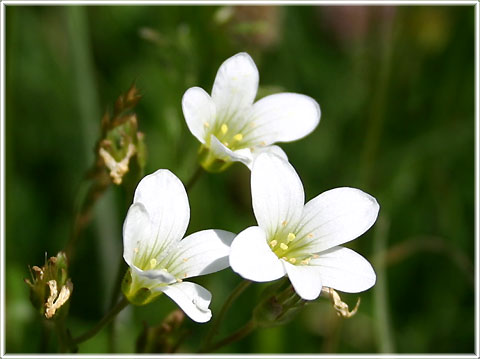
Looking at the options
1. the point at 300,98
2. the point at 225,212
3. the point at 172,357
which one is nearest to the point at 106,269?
the point at 225,212

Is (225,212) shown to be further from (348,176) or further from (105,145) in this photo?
(105,145)

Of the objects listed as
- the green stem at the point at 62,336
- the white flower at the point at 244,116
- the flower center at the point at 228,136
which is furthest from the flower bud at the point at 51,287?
Answer: the flower center at the point at 228,136

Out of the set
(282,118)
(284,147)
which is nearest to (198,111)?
(282,118)

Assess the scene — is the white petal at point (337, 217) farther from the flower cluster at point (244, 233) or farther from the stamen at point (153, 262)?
the stamen at point (153, 262)

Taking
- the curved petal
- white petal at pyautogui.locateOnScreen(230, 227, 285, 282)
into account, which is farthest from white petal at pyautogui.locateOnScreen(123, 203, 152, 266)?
the curved petal

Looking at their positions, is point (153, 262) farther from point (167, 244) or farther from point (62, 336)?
point (62, 336)
